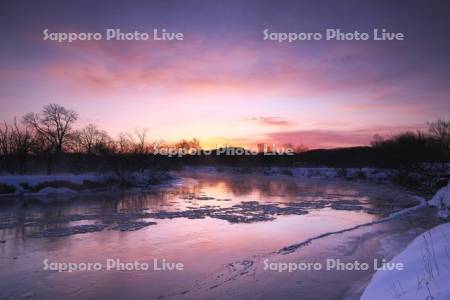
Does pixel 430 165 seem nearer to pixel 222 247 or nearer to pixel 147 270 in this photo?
pixel 222 247

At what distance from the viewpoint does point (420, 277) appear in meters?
5.30

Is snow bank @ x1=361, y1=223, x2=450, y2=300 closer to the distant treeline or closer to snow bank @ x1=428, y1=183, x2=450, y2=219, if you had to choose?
snow bank @ x1=428, y1=183, x2=450, y2=219

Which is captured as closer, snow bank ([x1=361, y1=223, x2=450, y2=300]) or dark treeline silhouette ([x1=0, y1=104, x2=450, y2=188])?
snow bank ([x1=361, y1=223, x2=450, y2=300])

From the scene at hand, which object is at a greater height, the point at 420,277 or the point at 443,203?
the point at 420,277

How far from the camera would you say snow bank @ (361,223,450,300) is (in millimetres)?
4420

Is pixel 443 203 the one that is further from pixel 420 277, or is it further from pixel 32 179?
pixel 32 179

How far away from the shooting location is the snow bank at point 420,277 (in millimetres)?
4420

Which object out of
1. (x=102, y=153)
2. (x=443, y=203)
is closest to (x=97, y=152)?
(x=102, y=153)

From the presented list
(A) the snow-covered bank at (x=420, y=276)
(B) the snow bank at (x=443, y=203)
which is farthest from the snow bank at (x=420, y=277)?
(B) the snow bank at (x=443, y=203)

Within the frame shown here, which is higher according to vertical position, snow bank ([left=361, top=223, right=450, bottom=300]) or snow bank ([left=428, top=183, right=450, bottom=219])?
snow bank ([left=361, top=223, right=450, bottom=300])

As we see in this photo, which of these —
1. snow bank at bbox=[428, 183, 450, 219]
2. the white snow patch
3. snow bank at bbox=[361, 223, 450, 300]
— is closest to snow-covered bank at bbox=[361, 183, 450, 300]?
snow bank at bbox=[361, 223, 450, 300]

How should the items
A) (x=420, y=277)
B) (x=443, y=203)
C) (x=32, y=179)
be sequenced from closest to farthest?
(x=420, y=277), (x=443, y=203), (x=32, y=179)

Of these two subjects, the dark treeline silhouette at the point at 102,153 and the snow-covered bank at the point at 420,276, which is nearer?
the snow-covered bank at the point at 420,276

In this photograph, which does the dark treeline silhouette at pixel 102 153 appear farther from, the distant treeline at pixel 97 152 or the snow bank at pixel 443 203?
the snow bank at pixel 443 203
